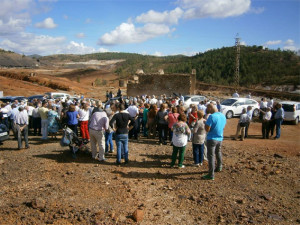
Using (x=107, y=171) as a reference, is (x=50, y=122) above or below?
above

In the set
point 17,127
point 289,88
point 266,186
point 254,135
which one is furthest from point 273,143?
point 289,88

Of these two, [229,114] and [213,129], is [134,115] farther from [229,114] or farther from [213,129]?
[229,114]

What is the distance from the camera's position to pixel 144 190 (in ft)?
18.7

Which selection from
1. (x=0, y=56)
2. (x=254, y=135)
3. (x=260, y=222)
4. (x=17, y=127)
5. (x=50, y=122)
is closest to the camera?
(x=260, y=222)

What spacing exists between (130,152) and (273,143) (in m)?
6.25

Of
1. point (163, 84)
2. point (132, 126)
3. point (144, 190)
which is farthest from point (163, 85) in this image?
point (144, 190)

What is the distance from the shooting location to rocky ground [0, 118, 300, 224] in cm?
463

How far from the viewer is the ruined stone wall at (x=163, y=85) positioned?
25.3 meters

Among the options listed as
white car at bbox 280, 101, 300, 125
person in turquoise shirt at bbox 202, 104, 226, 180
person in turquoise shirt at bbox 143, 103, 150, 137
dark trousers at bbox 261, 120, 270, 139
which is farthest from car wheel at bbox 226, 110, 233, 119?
person in turquoise shirt at bbox 202, 104, 226, 180

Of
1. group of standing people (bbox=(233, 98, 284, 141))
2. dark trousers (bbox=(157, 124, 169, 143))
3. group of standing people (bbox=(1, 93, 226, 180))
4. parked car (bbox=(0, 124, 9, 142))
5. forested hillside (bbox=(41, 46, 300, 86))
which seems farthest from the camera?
forested hillside (bbox=(41, 46, 300, 86))

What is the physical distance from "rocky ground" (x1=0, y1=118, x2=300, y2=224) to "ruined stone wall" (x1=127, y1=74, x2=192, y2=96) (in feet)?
56.3

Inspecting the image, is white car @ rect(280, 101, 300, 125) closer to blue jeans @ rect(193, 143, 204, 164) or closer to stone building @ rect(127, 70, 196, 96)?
blue jeans @ rect(193, 143, 204, 164)

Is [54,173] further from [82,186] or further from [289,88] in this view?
[289,88]

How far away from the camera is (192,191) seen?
566 cm
